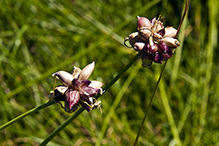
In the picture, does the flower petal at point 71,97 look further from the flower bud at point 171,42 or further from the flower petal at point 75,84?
the flower bud at point 171,42

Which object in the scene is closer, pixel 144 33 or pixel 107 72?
pixel 144 33

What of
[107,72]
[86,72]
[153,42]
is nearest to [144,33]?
[153,42]

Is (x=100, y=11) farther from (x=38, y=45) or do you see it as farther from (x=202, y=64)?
(x=202, y=64)

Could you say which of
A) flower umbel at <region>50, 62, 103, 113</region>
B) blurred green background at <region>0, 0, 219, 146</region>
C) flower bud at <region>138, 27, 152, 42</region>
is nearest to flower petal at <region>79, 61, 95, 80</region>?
flower umbel at <region>50, 62, 103, 113</region>

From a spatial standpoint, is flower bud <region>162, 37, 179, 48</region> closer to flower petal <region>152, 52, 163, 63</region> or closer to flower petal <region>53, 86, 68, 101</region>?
flower petal <region>152, 52, 163, 63</region>

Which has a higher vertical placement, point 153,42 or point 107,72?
point 153,42

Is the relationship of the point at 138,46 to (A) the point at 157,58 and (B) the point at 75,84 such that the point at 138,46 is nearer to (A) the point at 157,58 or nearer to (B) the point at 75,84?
(A) the point at 157,58
